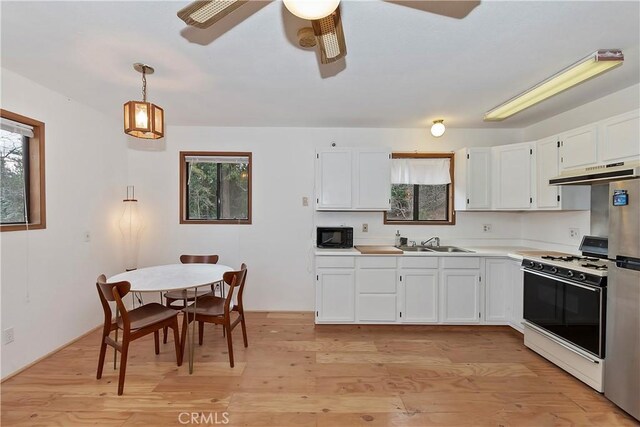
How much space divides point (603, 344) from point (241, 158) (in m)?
4.03

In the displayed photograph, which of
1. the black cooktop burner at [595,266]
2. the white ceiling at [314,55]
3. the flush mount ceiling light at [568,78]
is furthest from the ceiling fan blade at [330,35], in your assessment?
the black cooktop burner at [595,266]

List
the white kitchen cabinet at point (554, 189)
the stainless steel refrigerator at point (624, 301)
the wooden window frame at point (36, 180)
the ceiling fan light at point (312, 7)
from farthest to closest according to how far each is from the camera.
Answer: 1. the white kitchen cabinet at point (554, 189)
2. the wooden window frame at point (36, 180)
3. the stainless steel refrigerator at point (624, 301)
4. the ceiling fan light at point (312, 7)

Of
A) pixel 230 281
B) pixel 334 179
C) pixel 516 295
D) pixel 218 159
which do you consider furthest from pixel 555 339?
pixel 218 159

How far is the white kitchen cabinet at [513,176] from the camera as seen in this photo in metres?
3.20

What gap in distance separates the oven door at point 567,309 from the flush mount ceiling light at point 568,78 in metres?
1.62

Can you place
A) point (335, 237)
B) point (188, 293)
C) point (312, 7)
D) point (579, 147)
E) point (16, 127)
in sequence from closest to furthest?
point (312, 7)
point (16, 127)
point (579, 147)
point (188, 293)
point (335, 237)

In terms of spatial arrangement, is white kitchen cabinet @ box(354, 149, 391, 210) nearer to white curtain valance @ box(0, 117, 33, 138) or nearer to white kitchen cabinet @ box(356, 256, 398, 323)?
white kitchen cabinet @ box(356, 256, 398, 323)

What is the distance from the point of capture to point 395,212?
12.7 ft

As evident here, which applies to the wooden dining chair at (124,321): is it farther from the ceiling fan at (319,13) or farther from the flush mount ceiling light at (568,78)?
the flush mount ceiling light at (568,78)

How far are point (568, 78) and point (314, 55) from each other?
6.49 feet

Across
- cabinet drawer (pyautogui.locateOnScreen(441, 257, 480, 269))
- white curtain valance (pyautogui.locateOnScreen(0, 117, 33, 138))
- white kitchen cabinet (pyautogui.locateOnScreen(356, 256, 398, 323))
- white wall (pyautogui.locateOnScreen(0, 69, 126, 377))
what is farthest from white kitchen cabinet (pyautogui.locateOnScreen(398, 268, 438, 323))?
white curtain valance (pyautogui.locateOnScreen(0, 117, 33, 138))

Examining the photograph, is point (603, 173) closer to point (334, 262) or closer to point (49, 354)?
point (334, 262)

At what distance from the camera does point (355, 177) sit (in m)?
3.49

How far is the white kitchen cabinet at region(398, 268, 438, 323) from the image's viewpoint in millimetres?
3232
